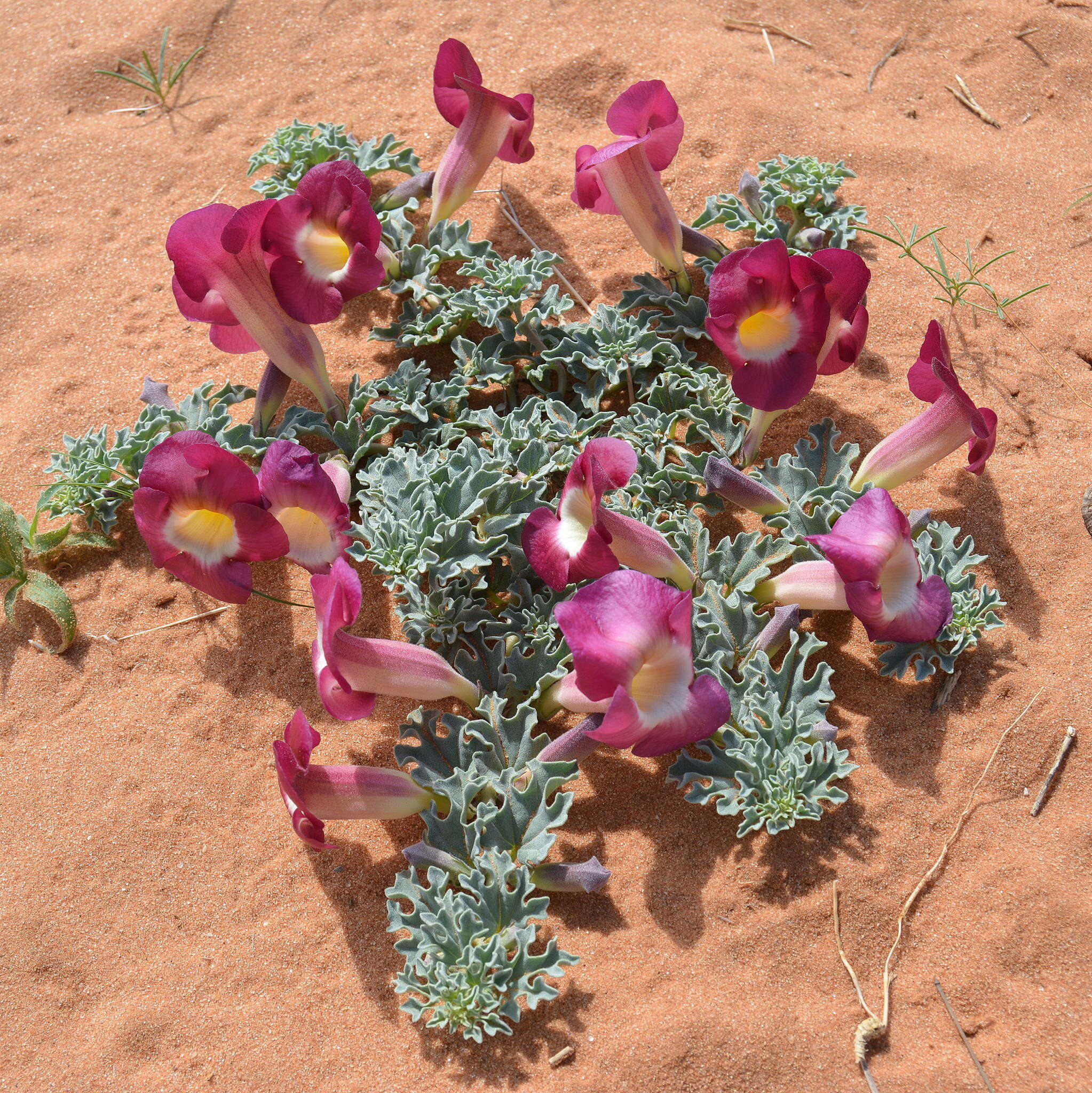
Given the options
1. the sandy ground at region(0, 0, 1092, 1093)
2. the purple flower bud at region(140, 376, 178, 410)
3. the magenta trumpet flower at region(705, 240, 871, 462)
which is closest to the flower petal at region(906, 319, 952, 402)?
the magenta trumpet flower at region(705, 240, 871, 462)

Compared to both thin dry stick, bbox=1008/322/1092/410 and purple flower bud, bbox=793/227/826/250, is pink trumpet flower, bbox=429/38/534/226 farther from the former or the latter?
thin dry stick, bbox=1008/322/1092/410

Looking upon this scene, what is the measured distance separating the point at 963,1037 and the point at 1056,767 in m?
0.73

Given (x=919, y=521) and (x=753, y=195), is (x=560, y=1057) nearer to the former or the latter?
(x=919, y=521)

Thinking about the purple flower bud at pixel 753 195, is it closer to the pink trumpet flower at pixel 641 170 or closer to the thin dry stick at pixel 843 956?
the pink trumpet flower at pixel 641 170

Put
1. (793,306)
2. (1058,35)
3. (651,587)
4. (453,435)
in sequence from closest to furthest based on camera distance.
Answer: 1. (651,587)
2. (793,306)
3. (453,435)
4. (1058,35)

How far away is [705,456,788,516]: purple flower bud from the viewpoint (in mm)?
2887

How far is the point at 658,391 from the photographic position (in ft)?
10.7

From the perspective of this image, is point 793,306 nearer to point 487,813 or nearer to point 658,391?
point 658,391

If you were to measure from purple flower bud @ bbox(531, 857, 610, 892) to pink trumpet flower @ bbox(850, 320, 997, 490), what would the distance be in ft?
4.50

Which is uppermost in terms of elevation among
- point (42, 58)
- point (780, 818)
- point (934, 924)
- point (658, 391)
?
point (42, 58)

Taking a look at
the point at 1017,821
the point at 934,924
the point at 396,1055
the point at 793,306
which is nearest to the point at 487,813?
the point at 396,1055

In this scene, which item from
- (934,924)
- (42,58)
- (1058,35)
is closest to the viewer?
(934,924)

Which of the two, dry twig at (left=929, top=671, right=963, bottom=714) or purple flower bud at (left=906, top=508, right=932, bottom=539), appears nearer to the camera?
dry twig at (left=929, top=671, right=963, bottom=714)

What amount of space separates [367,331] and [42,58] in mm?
2561
